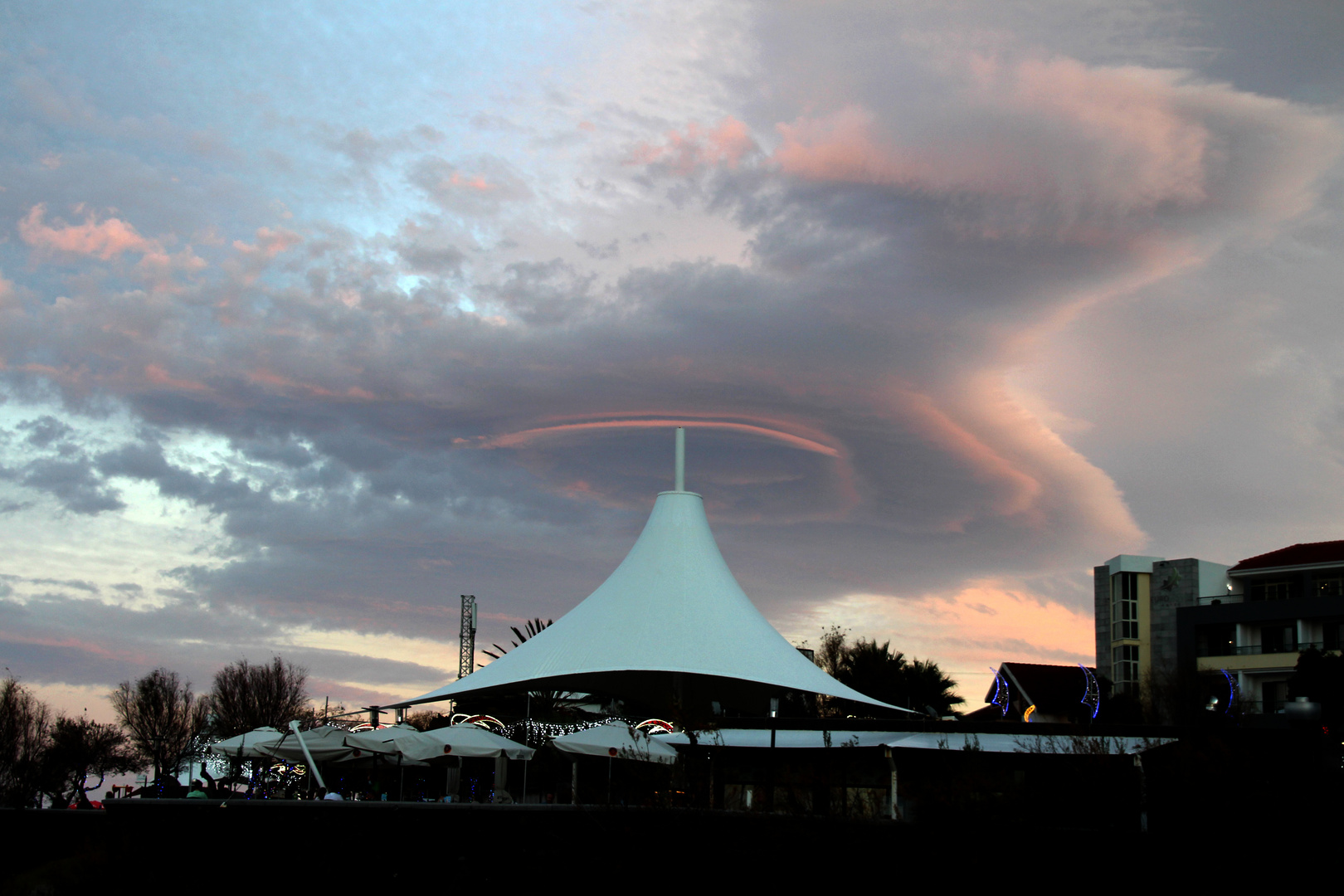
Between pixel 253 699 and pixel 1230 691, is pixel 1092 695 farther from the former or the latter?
pixel 253 699

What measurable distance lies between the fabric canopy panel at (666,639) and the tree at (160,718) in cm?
2195

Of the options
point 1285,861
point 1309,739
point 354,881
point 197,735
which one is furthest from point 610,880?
point 197,735

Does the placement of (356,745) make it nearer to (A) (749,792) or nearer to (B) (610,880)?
(A) (749,792)

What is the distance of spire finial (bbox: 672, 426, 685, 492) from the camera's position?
30672mm

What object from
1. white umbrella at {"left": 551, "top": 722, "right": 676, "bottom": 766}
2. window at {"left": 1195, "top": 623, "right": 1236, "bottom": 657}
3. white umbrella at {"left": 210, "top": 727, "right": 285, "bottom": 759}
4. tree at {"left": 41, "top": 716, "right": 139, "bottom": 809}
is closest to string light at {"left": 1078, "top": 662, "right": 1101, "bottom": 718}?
window at {"left": 1195, "top": 623, "right": 1236, "bottom": 657}

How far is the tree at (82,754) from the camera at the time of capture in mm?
31755

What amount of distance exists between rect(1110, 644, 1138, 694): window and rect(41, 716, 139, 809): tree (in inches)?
1284

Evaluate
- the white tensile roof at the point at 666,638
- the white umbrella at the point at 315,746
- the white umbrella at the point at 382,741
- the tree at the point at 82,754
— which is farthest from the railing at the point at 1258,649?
the tree at the point at 82,754

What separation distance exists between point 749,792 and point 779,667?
28.2 feet

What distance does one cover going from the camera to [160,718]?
146 feet

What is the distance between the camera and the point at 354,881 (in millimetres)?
11891

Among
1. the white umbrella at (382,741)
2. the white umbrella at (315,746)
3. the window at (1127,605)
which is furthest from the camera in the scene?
the window at (1127,605)

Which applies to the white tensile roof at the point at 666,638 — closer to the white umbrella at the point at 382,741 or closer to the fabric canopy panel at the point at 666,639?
the fabric canopy panel at the point at 666,639

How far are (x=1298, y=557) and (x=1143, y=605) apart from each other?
5513mm
